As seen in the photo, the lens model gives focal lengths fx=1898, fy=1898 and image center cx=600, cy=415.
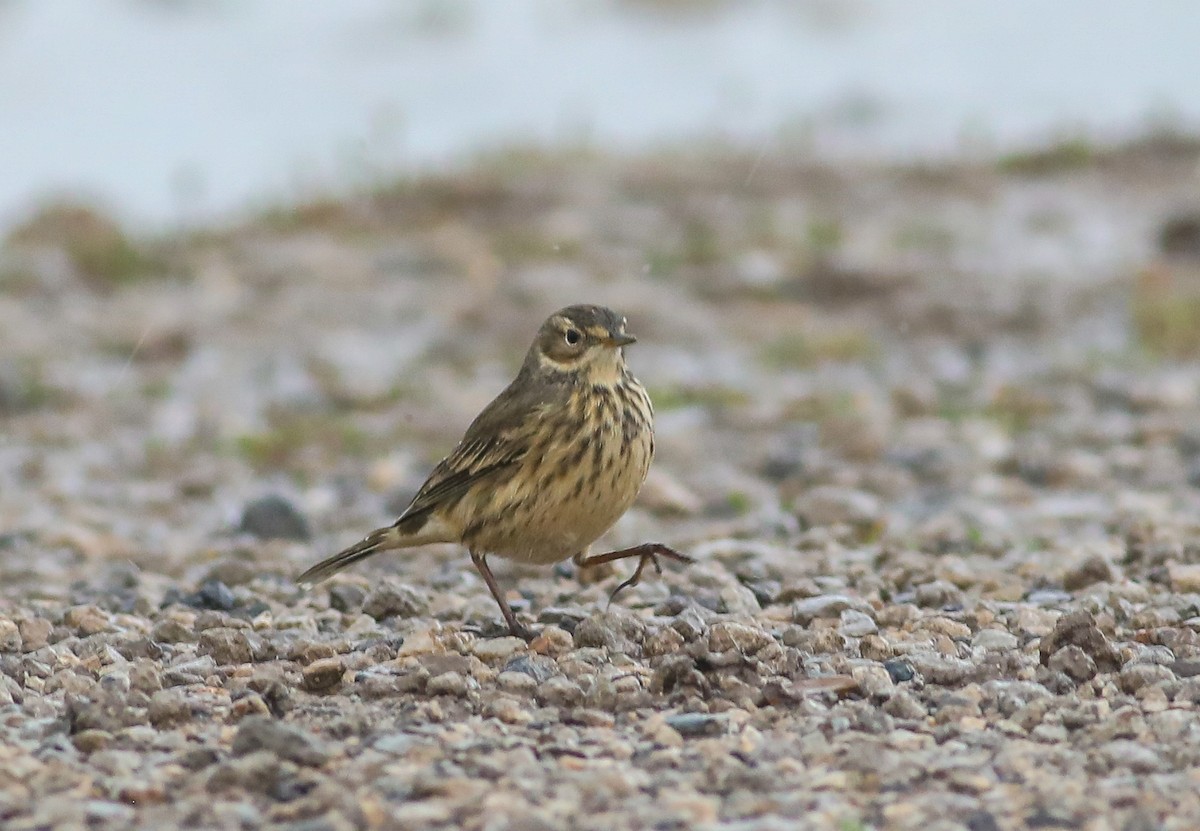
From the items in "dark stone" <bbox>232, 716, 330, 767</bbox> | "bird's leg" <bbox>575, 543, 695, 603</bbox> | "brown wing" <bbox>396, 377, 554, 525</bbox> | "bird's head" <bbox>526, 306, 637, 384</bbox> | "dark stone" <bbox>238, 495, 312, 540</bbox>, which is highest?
"bird's head" <bbox>526, 306, 637, 384</bbox>

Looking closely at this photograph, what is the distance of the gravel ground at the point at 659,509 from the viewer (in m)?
4.54

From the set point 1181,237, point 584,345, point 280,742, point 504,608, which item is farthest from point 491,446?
point 1181,237

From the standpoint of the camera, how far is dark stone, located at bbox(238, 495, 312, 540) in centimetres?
878

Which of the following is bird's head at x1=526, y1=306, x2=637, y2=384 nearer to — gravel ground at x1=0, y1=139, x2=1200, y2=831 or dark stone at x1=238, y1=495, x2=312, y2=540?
gravel ground at x1=0, y1=139, x2=1200, y2=831

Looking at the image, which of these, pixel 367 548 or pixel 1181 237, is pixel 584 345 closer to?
pixel 367 548

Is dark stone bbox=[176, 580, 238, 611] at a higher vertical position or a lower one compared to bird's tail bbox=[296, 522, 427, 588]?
lower

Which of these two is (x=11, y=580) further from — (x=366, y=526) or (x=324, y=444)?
(x=324, y=444)

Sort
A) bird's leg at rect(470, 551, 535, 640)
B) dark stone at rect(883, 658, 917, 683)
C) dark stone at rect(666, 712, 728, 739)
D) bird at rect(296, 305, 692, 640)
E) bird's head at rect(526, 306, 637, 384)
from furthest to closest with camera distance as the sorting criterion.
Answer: bird's head at rect(526, 306, 637, 384) → bird at rect(296, 305, 692, 640) → bird's leg at rect(470, 551, 535, 640) → dark stone at rect(883, 658, 917, 683) → dark stone at rect(666, 712, 728, 739)

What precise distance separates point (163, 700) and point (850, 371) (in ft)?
26.2

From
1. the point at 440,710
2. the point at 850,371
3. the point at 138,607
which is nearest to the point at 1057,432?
the point at 850,371

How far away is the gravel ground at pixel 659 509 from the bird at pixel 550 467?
22cm

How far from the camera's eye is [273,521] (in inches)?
348

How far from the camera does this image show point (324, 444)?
10.7 meters

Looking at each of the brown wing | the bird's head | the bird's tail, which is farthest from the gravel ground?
the bird's head
